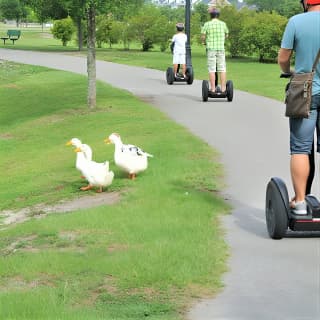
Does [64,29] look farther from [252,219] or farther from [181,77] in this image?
[252,219]

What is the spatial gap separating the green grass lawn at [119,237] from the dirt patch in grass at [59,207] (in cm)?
18

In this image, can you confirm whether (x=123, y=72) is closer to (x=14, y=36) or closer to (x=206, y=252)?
(x=206, y=252)

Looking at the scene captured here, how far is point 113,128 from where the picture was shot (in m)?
13.8

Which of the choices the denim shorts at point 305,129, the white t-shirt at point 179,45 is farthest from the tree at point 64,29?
the denim shorts at point 305,129

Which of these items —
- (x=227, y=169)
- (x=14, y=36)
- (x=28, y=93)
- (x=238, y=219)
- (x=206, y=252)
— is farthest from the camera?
(x=14, y=36)

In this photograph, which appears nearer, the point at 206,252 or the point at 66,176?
the point at 206,252

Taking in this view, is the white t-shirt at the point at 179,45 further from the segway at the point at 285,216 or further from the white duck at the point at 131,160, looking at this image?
the segway at the point at 285,216

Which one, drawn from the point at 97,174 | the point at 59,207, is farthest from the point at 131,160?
the point at 59,207

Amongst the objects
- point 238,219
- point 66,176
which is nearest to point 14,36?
point 66,176

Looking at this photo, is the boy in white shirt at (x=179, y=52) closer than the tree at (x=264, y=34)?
Yes

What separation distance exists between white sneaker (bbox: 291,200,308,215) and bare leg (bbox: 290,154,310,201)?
0.13 feet

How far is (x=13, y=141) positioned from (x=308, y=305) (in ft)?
34.7

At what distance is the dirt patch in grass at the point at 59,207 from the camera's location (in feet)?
27.3

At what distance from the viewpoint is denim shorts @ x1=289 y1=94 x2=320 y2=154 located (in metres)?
6.20
